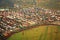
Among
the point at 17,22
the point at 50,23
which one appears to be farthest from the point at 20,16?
the point at 50,23

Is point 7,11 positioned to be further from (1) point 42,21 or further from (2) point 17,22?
(1) point 42,21

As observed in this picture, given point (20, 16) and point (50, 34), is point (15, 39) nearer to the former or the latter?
point (20, 16)

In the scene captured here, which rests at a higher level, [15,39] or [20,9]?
[20,9]

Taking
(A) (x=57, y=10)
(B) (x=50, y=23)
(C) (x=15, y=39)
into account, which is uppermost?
(A) (x=57, y=10)

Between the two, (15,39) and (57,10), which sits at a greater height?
(57,10)

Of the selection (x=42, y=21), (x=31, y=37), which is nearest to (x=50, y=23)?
(x=42, y=21)
